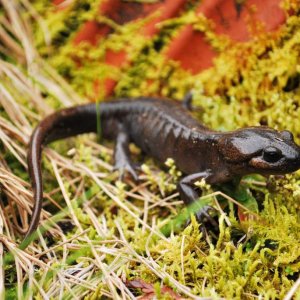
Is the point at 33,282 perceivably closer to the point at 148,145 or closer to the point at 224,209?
the point at 224,209

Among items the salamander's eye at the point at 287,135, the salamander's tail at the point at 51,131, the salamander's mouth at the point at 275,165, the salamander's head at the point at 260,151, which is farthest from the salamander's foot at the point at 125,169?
the salamander's eye at the point at 287,135

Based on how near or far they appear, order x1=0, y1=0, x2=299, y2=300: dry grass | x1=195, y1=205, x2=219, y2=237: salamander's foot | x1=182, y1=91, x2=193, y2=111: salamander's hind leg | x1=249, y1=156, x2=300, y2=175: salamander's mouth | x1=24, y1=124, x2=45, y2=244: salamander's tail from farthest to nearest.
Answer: x1=182, y1=91, x2=193, y2=111: salamander's hind leg < x1=195, y1=205, x2=219, y2=237: salamander's foot < x1=24, y1=124, x2=45, y2=244: salamander's tail < x1=249, y1=156, x2=300, y2=175: salamander's mouth < x1=0, y1=0, x2=299, y2=300: dry grass

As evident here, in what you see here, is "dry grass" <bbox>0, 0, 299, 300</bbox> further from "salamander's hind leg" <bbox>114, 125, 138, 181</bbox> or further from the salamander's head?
the salamander's head

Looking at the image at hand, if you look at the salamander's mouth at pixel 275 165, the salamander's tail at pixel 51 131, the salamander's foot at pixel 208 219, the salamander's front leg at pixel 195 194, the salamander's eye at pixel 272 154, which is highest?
the salamander's tail at pixel 51 131

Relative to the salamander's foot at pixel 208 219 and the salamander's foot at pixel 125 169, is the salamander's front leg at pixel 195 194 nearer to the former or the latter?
the salamander's foot at pixel 208 219

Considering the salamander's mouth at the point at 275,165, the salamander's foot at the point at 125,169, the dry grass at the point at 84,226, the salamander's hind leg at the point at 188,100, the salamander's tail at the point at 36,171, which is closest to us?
the dry grass at the point at 84,226

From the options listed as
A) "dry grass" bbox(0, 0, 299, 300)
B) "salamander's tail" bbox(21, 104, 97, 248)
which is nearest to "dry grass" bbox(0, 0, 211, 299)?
"dry grass" bbox(0, 0, 299, 300)

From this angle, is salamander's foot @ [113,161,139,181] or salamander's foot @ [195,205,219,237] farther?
salamander's foot @ [113,161,139,181]

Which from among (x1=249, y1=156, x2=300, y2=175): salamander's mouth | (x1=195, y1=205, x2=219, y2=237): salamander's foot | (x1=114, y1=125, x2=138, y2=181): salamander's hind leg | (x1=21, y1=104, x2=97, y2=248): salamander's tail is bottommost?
(x1=195, y1=205, x2=219, y2=237): salamander's foot

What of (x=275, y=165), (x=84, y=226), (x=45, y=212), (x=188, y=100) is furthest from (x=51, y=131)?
(x=275, y=165)

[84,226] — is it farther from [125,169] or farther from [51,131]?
[51,131]
